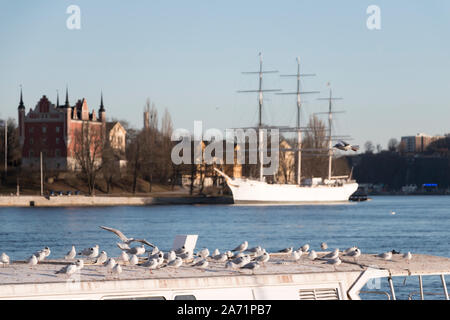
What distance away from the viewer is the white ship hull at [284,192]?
115 metres

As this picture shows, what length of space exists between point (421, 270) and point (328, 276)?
1551 mm

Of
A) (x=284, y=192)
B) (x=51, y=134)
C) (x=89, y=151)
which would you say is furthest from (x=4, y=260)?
(x=284, y=192)

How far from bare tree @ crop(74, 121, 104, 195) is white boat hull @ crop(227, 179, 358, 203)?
1837 centimetres

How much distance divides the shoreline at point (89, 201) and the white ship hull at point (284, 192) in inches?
281

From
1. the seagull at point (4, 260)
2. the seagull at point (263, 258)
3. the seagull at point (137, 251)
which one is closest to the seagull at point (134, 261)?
the seagull at point (137, 251)

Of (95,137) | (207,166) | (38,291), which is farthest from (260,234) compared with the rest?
(207,166)

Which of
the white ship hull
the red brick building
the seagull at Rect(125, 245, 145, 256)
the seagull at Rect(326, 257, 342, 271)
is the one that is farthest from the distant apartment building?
the seagull at Rect(326, 257, 342, 271)

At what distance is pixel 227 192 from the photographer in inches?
4838

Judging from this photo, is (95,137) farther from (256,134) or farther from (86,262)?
(86,262)

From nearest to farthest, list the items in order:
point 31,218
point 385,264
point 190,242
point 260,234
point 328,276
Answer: point 328,276
point 385,264
point 190,242
point 260,234
point 31,218

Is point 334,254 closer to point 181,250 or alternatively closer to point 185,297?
point 181,250

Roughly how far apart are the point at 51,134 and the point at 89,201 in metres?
22.2

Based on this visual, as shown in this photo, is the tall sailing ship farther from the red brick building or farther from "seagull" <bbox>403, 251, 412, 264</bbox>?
"seagull" <bbox>403, 251, 412, 264</bbox>

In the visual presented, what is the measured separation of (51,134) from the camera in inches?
4439
